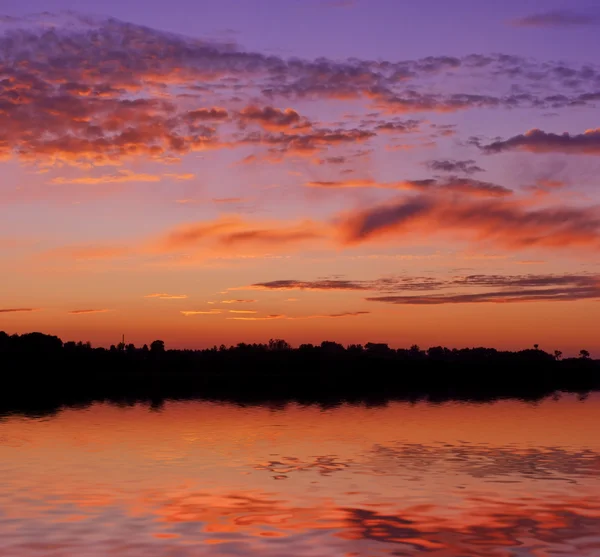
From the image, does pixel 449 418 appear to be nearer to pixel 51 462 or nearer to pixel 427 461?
pixel 427 461

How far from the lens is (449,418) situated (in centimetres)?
6788

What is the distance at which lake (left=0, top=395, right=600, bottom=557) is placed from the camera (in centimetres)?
2217

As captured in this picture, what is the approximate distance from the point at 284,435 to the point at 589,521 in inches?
1161

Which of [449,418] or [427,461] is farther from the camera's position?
[449,418]

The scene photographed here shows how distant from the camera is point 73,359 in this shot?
187 m

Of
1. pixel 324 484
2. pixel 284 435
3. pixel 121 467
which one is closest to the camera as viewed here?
pixel 324 484

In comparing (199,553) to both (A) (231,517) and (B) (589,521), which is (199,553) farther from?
(B) (589,521)

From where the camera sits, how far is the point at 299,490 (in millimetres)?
30531

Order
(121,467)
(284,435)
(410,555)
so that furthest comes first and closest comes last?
(284,435), (121,467), (410,555)

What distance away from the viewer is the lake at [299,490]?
22172 mm

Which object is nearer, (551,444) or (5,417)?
(551,444)

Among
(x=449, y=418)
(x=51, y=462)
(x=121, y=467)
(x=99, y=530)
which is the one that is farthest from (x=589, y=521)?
(x=449, y=418)

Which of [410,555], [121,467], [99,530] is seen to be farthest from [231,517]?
[121,467]

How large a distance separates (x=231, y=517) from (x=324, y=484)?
7.19 metres
